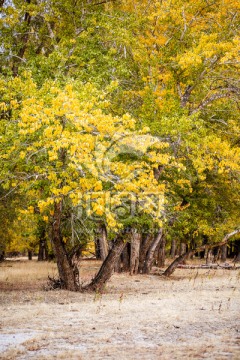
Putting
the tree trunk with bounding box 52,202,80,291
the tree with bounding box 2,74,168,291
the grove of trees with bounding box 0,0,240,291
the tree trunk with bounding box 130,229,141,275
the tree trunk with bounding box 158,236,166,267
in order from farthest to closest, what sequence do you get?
the tree trunk with bounding box 158,236,166,267 < the tree trunk with bounding box 130,229,141,275 < the tree trunk with bounding box 52,202,80,291 < the grove of trees with bounding box 0,0,240,291 < the tree with bounding box 2,74,168,291

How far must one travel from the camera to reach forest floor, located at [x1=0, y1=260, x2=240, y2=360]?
18.8ft

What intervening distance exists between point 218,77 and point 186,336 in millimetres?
10461

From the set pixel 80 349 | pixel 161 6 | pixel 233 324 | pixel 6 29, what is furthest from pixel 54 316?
pixel 161 6

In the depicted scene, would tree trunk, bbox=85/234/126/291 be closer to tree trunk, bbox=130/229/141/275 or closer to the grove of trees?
the grove of trees

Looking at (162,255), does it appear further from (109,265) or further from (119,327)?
(119,327)

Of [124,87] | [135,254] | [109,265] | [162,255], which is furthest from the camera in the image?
[162,255]

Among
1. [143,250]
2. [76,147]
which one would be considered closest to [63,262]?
[76,147]

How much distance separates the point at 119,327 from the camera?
7.50m

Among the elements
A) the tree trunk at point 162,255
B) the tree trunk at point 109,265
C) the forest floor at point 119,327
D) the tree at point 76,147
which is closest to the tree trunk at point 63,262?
the tree trunk at point 109,265

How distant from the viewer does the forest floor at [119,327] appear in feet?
18.8

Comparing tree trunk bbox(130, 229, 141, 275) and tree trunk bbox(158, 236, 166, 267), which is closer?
tree trunk bbox(130, 229, 141, 275)

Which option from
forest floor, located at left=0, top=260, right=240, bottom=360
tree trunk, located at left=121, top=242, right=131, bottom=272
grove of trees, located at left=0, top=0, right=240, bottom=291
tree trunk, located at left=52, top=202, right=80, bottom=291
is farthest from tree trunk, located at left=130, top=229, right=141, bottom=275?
forest floor, located at left=0, top=260, right=240, bottom=360

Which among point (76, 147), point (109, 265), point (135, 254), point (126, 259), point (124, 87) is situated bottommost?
point (126, 259)

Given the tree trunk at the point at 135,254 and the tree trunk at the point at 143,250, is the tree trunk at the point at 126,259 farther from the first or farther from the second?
the tree trunk at the point at 135,254
